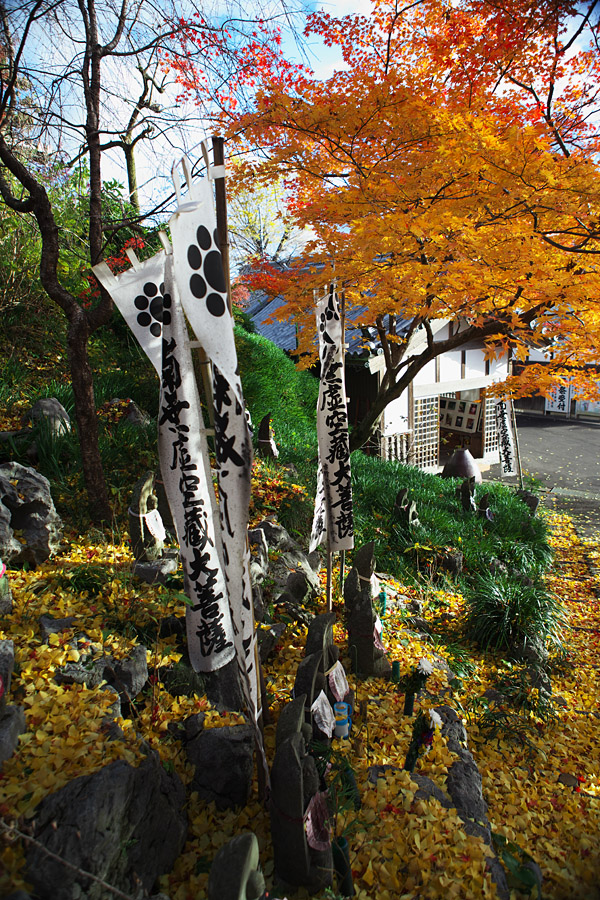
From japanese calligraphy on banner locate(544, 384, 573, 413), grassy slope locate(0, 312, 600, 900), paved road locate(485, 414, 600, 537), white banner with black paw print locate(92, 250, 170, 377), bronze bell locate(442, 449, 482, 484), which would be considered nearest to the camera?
grassy slope locate(0, 312, 600, 900)

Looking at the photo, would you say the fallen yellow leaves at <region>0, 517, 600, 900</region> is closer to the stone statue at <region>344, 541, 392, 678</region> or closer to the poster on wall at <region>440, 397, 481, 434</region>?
the stone statue at <region>344, 541, 392, 678</region>

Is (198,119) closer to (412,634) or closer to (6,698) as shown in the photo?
(6,698)

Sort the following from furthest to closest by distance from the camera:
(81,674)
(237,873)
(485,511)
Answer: (485,511)
(81,674)
(237,873)

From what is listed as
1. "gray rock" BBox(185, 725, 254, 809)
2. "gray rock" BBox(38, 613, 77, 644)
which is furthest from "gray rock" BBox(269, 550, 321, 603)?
"gray rock" BBox(185, 725, 254, 809)

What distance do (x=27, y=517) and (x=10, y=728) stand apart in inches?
105

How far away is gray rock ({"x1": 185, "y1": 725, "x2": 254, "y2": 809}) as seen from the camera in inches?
115

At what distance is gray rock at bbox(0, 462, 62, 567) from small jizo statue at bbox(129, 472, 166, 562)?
883mm

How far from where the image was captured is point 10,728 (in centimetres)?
265

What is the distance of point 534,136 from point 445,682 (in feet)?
17.8

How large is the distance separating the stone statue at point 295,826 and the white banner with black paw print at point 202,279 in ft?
6.21

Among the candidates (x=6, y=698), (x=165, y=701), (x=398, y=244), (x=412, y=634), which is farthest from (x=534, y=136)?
(x=6, y=698)

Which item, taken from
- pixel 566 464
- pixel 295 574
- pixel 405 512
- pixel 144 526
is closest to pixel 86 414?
pixel 144 526

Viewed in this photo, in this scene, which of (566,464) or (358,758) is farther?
(566,464)

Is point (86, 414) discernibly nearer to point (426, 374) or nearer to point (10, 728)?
point (10, 728)
